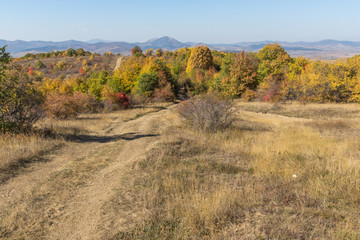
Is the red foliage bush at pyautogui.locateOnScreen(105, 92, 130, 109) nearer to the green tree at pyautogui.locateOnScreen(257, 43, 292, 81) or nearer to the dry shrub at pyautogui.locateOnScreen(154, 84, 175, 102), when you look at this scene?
the dry shrub at pyautogui.locateOnScreen(154, 84, 175, 102)

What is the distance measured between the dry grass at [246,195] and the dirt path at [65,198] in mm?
597

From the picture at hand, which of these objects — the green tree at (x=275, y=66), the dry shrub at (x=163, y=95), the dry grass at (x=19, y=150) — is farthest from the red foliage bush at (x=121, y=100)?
the green tree at (x=275, y=66)

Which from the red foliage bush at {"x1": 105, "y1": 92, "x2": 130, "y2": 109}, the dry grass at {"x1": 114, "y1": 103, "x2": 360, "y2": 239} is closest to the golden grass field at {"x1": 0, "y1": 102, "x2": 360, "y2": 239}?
the dry grass at {"x1": 114, "y1": 103, "x2": 360, "y2": 239}

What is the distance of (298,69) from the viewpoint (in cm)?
4441

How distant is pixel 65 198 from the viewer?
5207 mm

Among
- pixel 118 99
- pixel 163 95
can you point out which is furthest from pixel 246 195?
pixel 163 95

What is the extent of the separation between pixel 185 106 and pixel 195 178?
9015mm

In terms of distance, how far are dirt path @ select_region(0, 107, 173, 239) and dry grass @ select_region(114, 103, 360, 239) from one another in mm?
597

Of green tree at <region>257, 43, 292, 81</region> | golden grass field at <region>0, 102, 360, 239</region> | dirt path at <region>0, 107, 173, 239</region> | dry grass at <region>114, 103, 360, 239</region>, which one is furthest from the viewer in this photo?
green tree at <region>257, 43, 292, 81</region>

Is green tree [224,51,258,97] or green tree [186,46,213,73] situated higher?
green tree [186,46,213,73]

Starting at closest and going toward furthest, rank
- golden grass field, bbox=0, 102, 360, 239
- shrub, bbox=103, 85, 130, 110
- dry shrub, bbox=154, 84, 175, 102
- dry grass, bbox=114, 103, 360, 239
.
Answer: dry grass, bbox=114, 103, 360, 239 < golden grass field, bbox=0, 102, 360, 239 < shrub, bbox=103, 85, 130, 110 < dry shrub, bbox=154, 84, 175, 102

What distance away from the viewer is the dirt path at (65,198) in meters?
3.99

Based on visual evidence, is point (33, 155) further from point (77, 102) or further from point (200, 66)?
point (200, 66)

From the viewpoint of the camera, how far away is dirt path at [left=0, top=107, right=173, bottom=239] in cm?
399
